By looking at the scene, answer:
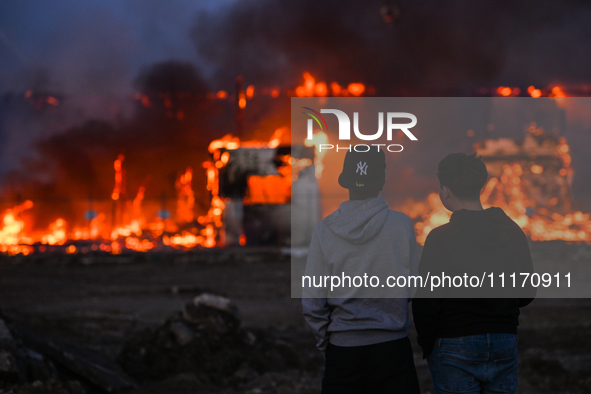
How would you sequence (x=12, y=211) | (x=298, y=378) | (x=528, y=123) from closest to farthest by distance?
(x=298, y=378)
(x=12, y=211)
(x=528, y=123)

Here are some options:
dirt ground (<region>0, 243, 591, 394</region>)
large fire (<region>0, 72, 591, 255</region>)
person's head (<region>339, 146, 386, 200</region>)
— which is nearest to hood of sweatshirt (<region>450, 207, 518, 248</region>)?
person's head (<region>339, 146, 386, 200</region>)

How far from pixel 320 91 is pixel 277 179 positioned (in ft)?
18.4

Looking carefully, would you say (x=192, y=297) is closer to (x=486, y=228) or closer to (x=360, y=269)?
(x=360, y=269)

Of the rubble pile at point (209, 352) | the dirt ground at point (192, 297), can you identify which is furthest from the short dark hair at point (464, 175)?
the rubble pile at point (209, 352)

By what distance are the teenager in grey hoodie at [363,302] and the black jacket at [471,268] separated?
0.37ft

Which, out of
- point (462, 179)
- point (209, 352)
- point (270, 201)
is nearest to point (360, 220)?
point (462, 179)

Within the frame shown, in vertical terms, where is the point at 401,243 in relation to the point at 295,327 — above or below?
above

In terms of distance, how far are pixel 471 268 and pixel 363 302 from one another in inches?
19.9

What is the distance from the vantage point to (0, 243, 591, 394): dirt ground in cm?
579

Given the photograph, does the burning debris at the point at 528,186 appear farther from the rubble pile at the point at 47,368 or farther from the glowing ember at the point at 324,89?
the rubble pile at the point at 47,368

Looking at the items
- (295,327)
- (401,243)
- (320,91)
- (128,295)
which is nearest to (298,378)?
(295,327)

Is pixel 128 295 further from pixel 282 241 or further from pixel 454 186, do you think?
pixel 454 186

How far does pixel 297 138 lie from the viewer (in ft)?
65.4

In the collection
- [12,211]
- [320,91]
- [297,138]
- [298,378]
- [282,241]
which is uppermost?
[320,91]
